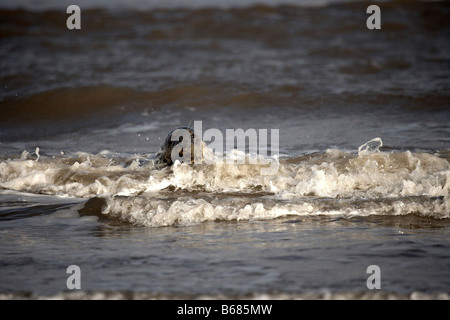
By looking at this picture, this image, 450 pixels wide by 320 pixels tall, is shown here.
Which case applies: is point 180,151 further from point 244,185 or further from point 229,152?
point 229,152

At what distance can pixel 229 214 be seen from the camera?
13.6ft

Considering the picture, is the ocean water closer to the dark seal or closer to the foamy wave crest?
the foamy wave crest

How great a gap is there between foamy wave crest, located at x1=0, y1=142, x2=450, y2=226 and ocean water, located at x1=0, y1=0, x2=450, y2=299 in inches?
0.6

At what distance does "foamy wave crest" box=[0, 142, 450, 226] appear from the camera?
4.14 m

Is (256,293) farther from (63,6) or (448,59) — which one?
(63,6)

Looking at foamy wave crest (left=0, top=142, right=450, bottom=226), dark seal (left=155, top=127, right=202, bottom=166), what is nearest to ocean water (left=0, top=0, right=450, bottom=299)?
foamy wave crest (left=0, top=142, right=450, bottom=226)

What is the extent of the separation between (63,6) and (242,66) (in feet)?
21.3

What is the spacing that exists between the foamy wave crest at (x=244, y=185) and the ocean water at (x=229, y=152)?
2cm

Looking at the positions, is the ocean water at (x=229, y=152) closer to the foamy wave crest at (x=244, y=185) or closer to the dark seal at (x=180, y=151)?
the foamy wave crest at (x=244, y=185)

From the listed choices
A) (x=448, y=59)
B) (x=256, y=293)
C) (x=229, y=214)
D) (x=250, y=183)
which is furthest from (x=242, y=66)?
(x=256, y=293)

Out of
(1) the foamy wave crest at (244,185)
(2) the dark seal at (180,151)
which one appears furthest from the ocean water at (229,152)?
(2) the dark seal at (180,151)

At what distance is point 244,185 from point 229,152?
101 cm

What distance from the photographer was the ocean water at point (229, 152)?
3.19 m
